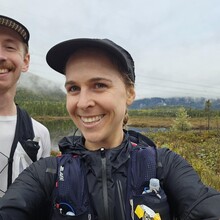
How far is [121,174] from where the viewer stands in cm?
177

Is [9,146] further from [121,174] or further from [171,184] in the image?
[171,184]

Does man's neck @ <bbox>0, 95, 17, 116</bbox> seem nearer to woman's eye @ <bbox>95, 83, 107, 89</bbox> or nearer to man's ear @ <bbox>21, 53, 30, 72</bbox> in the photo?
man's ear @ <bbox>21, 53, 30, 72</bbox>

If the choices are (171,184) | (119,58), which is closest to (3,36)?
(119,58)

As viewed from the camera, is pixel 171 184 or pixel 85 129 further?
pixel 85 129

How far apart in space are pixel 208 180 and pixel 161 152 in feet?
15.4

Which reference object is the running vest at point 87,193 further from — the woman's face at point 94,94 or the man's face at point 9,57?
the man's face at point 9,57

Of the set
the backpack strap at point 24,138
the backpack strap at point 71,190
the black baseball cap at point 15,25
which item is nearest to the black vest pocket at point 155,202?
the backpack strap at point 71,190

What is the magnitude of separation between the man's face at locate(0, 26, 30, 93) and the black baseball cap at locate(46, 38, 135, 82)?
66cm

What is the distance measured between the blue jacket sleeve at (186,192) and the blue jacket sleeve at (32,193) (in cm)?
72

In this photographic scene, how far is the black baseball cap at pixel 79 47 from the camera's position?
180 cm

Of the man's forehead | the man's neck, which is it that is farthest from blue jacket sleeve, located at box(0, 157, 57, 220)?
the man's forehead

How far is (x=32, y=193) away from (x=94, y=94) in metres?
0.72

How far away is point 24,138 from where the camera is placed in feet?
8.69

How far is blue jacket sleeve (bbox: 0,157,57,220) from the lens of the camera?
1607 millimetres
